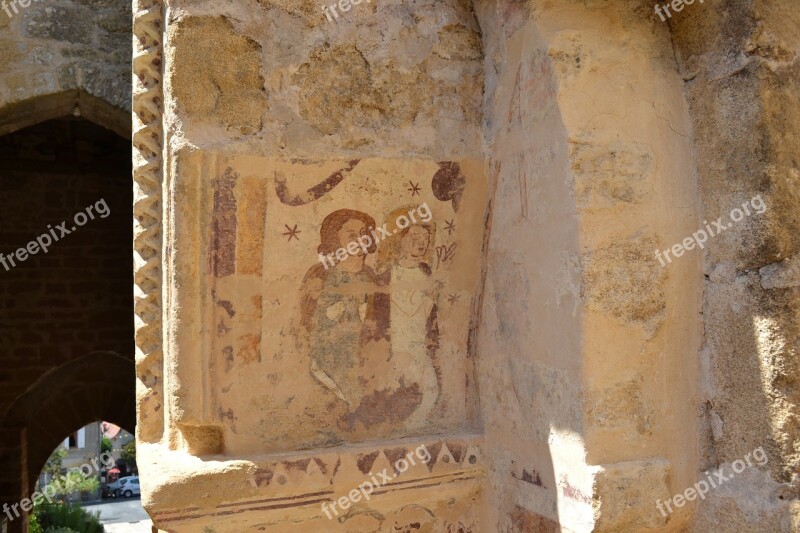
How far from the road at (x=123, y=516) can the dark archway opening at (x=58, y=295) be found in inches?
330

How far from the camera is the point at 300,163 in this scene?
7.07ft

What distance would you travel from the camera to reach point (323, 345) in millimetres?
2262

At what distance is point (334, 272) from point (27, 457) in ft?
17.8

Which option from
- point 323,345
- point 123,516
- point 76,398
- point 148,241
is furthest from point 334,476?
point 123,516

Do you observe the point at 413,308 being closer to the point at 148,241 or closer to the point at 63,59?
the point at 148,241

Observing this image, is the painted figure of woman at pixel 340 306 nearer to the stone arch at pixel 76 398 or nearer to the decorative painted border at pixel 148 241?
the decorative painted border at pixel 148 241

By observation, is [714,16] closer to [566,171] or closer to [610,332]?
[566,171]

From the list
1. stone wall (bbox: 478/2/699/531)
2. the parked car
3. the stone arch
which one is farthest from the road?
stone wall (bbox: 478/2/699/531)

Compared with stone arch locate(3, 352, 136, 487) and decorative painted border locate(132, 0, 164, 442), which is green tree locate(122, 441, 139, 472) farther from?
decorative painted border locate(132, 0, 164, 442)

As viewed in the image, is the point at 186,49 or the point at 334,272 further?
the point at 334,272

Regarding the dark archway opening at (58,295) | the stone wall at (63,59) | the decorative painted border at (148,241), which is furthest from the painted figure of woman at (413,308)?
the dark archway opening at (58,295)

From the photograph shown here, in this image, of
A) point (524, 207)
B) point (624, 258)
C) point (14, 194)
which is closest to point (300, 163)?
point (524, 207)

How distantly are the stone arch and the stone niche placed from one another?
455 cm

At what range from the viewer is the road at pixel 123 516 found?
15.2m
